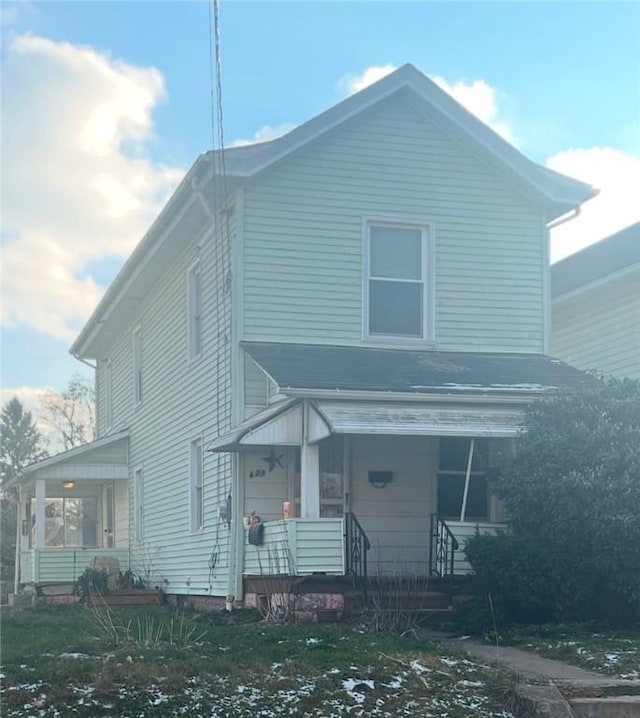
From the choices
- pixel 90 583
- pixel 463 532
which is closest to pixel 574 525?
pixel 463 532

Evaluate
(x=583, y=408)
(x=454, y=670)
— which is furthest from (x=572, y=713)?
(x=583, y=408)

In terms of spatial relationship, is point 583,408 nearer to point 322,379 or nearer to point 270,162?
point 322,379

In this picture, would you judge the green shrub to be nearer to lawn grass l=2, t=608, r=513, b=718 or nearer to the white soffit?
the white soffit

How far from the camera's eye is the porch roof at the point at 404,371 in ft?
41.5

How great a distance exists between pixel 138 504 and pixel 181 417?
4094 millimetres

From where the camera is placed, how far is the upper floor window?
1521 centimetres

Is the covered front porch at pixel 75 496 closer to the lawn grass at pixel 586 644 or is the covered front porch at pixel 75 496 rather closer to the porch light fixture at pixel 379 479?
the porch light fixture at pixel 379 479

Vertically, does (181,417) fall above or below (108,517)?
above

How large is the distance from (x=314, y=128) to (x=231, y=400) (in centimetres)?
410

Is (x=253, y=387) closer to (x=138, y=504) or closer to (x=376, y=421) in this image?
(x=376, y=421)

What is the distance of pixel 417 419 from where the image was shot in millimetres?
12258

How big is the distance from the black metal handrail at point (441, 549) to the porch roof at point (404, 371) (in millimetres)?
1790

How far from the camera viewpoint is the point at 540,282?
1598 cm

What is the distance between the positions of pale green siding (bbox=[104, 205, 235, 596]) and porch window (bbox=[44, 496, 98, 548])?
5.52 metres
